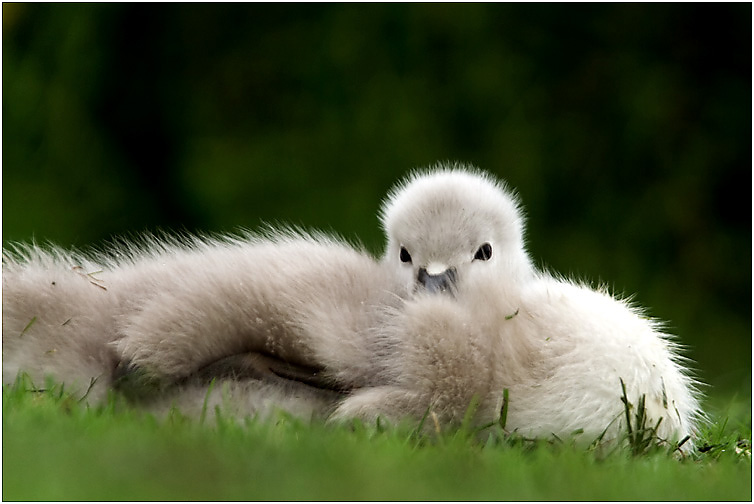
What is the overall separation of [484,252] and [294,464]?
1.52 meters

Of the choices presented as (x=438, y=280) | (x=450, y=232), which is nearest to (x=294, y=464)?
(x=438, y=280)

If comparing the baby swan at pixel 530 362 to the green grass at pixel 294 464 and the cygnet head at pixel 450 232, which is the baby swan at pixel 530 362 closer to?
the green grass at pixel 294 464

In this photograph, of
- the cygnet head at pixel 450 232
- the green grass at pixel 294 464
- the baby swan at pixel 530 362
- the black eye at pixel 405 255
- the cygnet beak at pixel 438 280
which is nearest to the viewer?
the green grass at pixel 294 464

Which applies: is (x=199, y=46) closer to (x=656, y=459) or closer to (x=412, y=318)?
(x=412, y=318)

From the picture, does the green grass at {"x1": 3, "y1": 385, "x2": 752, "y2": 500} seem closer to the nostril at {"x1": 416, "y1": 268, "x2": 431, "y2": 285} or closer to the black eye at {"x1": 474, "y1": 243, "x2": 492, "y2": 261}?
the nostril at {"x1": 416, "y1": 268, "x2": 431, "y2": 285}

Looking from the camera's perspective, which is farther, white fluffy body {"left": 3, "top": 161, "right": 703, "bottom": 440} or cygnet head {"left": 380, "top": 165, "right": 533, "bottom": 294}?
cygnet head {"left": 380, "top": 165, "right": 533, "bottom": 294}

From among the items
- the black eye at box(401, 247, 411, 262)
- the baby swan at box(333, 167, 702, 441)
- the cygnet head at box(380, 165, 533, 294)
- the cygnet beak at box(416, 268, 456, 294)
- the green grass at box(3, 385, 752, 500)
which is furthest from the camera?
the black eye at box(401, 247, 411, 262)

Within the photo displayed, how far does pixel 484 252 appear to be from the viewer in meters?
3.40

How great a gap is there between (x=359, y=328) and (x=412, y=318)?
0.50 ft

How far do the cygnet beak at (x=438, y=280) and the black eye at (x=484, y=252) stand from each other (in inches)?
7.4

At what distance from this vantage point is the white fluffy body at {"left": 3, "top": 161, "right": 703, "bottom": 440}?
2.64m

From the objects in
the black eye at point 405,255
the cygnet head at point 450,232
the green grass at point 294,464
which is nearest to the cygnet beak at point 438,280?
the cygnet head at point 450,232

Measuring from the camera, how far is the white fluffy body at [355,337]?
2641mm

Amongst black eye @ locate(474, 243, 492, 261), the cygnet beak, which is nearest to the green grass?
the cygnet beak
